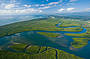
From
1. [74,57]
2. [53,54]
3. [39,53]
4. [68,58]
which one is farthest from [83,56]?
[39,53]

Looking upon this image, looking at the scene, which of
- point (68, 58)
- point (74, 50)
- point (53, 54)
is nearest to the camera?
point (68, 58)

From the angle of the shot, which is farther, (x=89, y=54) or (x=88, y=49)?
(x=88, y=49)

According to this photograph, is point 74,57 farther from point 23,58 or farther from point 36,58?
point 23,58

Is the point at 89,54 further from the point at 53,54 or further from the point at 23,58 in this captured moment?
the point at 23,58

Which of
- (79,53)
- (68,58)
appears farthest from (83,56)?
(68,58)

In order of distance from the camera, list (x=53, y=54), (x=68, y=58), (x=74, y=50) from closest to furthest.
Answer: (x=68, y=58), (x=53, y=54), (x=74, y=50)

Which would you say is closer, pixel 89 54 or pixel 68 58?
pixel 68 58

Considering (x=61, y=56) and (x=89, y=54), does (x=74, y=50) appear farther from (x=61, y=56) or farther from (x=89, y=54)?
(x=61, y=56)

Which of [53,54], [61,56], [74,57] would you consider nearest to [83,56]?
[74,57]
